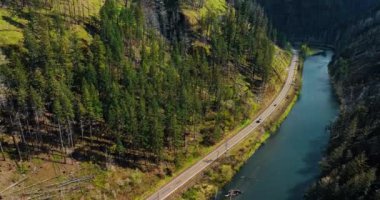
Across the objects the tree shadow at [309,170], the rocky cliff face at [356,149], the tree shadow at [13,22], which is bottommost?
the tree shadow at [309,170]

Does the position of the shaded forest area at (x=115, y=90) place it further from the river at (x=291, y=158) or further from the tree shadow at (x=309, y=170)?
the tree shadow at (x=309, y=170)

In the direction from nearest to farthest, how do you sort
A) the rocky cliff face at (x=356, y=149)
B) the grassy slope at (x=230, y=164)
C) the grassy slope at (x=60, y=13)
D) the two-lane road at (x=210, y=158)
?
the rocky cliff face at (x=356, y=149), the two-lane road at (x=210, y=158), the grassy slope at (x=230, y=164), the grassy slope at (x=60, y=13)

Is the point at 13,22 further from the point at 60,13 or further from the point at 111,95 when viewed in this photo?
the point at 111,95

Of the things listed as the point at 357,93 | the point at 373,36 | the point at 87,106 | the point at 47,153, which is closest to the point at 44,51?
the point at 87,106

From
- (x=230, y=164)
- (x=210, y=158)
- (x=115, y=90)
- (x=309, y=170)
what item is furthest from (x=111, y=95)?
(x=309, y=170)

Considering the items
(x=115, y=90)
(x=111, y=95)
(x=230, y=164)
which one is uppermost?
(x=115, y=90)

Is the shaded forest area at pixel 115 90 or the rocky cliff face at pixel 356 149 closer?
the rocky cliff face at pixel 356 149

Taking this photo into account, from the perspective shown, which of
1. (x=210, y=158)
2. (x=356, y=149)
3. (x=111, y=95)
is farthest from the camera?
(x=210, y=158)

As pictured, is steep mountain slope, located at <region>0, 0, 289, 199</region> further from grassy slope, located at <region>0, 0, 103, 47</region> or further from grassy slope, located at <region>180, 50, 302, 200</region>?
grassy slope, located at <region>180, 50, 302, 200</region>

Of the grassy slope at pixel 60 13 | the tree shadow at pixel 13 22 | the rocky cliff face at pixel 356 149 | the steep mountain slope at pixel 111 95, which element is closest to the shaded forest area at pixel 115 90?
the steep mountain slope at pixel 111 95
